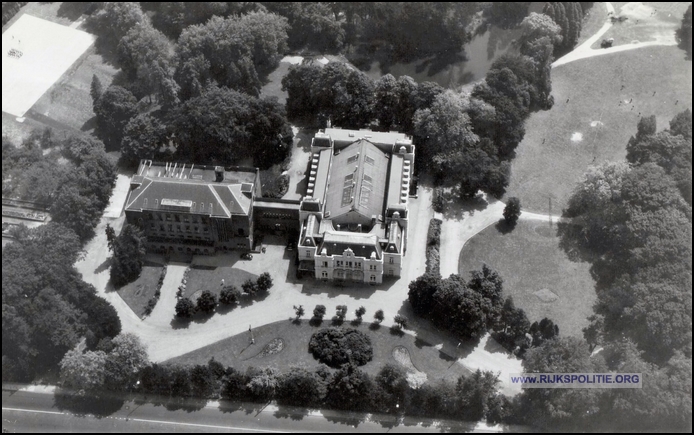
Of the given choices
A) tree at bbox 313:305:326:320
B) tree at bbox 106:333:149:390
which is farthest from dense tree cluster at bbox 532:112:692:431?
tree at bbox 106:333:149:390

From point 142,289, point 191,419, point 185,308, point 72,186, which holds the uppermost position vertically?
point 72,186

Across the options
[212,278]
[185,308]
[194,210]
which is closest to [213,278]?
[212,278]

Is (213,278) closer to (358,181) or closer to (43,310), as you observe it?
(43,310)

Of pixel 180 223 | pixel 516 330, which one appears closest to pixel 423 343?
pixel 516 330

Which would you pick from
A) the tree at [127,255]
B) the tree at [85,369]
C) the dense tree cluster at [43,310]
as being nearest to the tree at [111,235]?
the tree at [127,255]

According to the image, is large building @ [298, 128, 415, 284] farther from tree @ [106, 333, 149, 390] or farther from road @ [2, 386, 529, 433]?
tree @ [106, 333, 149, 390]
